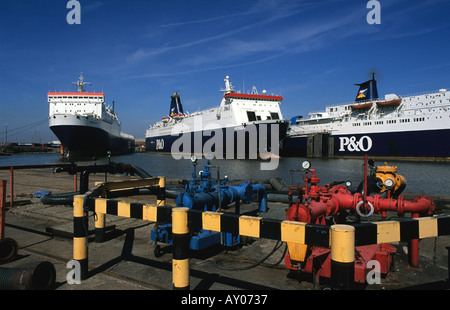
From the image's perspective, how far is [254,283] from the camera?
10.6ft

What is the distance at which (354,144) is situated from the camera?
45.1 metres

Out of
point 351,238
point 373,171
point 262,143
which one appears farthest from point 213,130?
→ point 351,238

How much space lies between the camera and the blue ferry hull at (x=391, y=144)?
36.9 metres

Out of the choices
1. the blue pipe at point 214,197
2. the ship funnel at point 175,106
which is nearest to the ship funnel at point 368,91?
the ship funnel at point 175,106

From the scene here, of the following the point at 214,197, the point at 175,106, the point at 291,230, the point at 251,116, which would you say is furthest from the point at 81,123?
the point at 291,230

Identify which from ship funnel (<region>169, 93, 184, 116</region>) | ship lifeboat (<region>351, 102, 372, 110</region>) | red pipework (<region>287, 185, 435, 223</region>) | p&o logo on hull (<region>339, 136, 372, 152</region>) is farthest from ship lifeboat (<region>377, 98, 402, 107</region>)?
ship funnel (<region>169, 93, 184, 116</region>)

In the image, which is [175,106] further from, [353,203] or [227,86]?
[353,203]

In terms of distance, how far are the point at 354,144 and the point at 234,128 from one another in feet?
61.3

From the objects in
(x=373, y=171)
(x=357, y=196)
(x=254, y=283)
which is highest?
(x=373, y=171)

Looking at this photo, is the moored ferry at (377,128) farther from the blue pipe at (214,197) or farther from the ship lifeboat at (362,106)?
the blue pipe at (214,197)

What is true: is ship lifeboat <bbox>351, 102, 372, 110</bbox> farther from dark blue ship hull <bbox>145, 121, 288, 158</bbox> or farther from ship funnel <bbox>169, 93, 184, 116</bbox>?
ship funnel <bbox>169, 93, 184, 116</bbox>

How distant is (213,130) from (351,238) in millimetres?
51594
